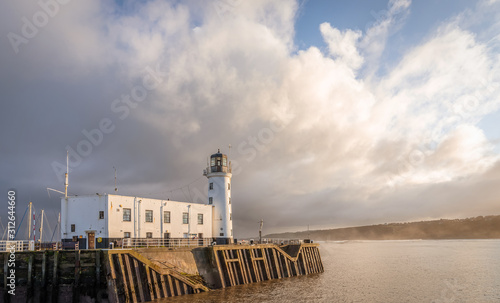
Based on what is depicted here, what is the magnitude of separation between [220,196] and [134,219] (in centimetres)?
1591

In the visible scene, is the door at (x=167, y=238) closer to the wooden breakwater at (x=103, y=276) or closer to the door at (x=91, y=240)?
the wooden breakwater at (x=103, y=276)

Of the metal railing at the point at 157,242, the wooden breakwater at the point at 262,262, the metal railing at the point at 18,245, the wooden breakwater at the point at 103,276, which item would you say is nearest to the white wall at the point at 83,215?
the metal railing at the point at 157,242

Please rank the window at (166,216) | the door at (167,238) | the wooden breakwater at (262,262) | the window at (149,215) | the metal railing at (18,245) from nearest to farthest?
the metal railing at (18,245), the wooden breakwater at (262,262), the window at (149,215), the door at (167,238), the window at (166,216)

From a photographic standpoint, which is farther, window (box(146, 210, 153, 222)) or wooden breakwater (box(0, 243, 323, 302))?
window (box(146, 210, 153, 222))

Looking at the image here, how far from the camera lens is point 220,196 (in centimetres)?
5909

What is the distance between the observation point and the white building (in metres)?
43.5

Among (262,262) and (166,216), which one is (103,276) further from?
(262,262)

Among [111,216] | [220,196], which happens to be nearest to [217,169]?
[220,196]

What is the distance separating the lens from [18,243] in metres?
35.3

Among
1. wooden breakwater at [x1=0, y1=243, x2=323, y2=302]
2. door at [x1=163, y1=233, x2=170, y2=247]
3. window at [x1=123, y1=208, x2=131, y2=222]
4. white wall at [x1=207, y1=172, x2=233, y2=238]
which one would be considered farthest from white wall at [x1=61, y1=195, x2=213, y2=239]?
white wall at [x1=207, y1=172, x2=233, y2=238]

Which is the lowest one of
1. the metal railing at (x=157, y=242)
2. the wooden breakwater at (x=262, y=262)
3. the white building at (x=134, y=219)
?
the wooden breakwater at (x=262, y=262)

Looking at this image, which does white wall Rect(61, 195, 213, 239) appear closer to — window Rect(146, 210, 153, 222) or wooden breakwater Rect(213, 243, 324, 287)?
window Rect(146, 210, 153, 222)

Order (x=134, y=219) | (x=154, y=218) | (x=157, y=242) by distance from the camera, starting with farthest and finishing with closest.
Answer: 1. (x=154, y=218)
2. (x=157, y=242)
3. (x=134, y=219)

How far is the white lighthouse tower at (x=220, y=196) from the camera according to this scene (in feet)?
190
